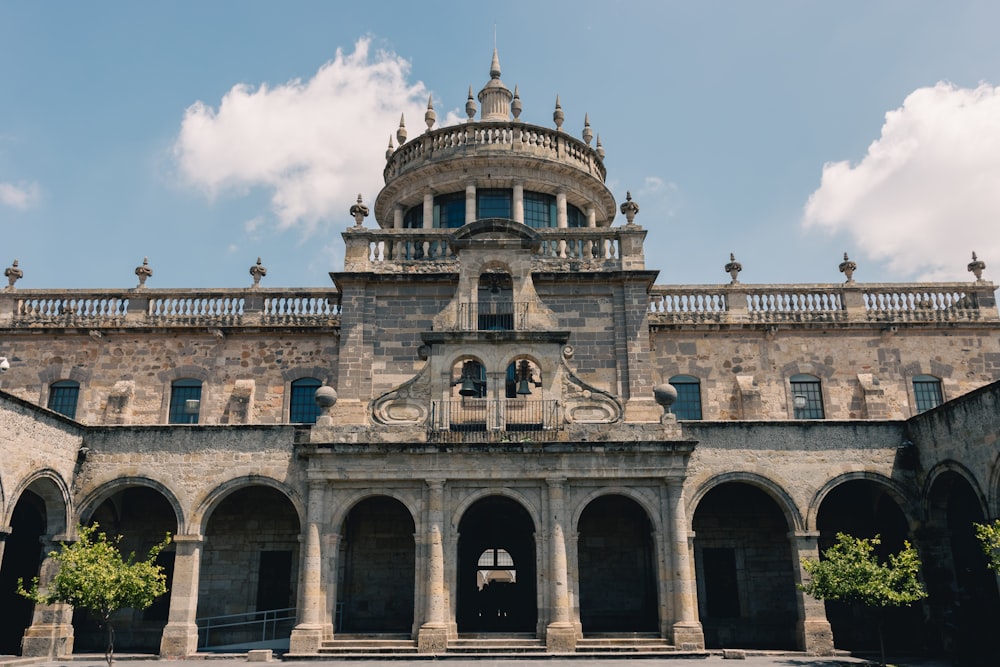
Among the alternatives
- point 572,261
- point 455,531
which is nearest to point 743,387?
point 572,261

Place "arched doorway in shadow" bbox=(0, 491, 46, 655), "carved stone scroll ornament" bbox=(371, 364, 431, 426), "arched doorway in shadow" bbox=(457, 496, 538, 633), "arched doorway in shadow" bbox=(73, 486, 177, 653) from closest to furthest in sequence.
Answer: "carved stone scroll ornament" bbox=(371, 364, 431, 426), "arched doorway in shadow" bbox=(0, 491, 46, 655), "arched doorway in shadow" bbox=(457, 496, 538, 633), "arched doorway in shadow" bbox=(73, 486, 177, 653)

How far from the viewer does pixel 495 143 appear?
93.9 feet

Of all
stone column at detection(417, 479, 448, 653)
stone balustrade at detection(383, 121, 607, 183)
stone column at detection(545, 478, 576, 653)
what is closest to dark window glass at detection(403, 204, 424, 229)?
stone balustrade at detection(383, 121, 607, 183)

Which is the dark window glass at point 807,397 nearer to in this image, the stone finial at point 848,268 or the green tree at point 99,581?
the stone finial at point 848,268

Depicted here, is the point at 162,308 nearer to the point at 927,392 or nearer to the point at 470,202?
the point at 470,202

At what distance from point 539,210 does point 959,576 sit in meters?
16.9

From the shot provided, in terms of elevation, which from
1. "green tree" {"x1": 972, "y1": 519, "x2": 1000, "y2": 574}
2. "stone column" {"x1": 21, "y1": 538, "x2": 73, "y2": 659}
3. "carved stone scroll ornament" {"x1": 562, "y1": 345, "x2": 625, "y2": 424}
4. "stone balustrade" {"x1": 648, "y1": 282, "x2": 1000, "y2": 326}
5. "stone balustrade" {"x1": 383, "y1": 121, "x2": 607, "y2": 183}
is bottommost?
"stone column" {"x1": 21, "y1": 538, "x2": 73, "y2": 659}

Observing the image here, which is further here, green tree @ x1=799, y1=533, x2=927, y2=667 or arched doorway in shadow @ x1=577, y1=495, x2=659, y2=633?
arched doorway in shadow @ x1=577, y1=495, x2=659, y2=633

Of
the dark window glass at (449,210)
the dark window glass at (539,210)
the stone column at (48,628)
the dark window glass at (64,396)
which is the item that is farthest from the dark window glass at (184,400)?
the dark window glass at (539,210)

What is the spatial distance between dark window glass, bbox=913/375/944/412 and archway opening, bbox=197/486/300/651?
19491 mm

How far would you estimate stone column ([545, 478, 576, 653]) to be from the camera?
18.8m

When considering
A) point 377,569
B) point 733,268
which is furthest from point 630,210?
point 377,569

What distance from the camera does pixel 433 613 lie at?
62.7ft

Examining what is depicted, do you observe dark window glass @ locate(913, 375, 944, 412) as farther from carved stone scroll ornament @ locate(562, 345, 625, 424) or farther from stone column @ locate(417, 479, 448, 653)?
stone column @ locate(417, 479, 448, 653)
